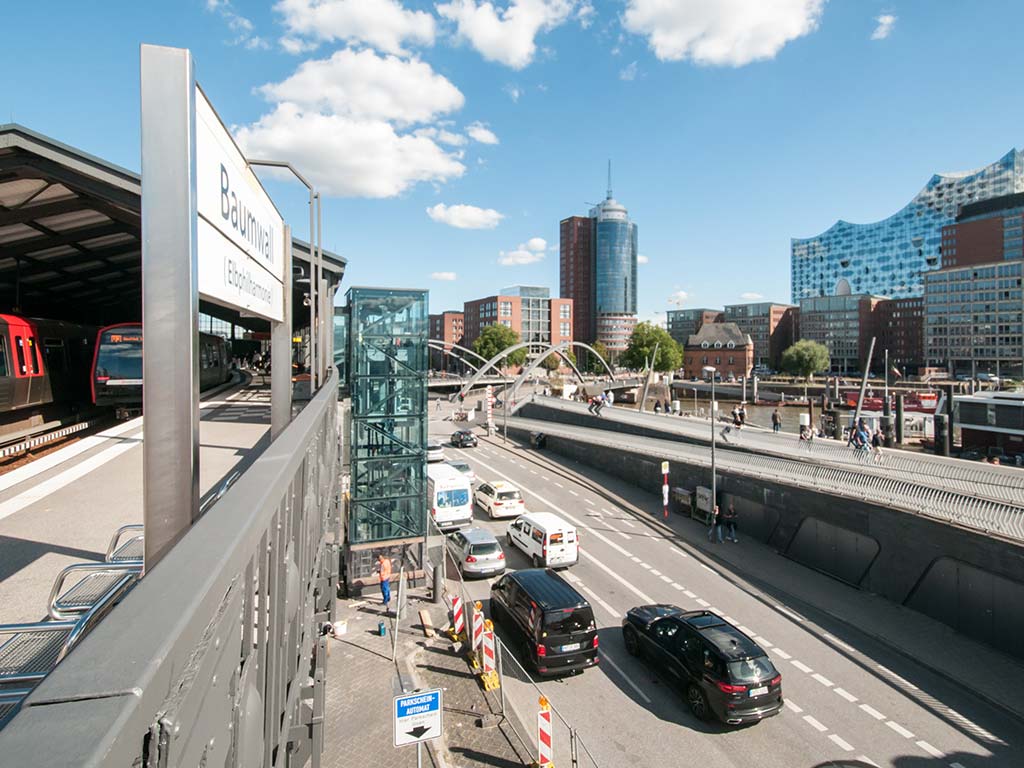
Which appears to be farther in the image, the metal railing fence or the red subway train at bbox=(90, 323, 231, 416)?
the red subway train at bbox=(90, 323, 231, 416)

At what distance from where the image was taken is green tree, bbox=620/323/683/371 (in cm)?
10825

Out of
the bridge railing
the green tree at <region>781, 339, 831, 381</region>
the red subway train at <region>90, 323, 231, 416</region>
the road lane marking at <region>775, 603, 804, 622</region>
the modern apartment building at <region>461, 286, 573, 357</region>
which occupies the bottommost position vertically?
the road lane marking at <region>775, 603, 804, 622</region>

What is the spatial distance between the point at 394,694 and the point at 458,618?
14.8 ft

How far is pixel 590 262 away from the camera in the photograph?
168250mm

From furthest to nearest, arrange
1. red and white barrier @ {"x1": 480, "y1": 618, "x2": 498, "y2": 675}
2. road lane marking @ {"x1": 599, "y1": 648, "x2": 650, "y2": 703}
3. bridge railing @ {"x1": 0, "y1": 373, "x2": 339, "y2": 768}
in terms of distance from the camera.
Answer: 1. red and white barrier @ {"x1": 480, "y1": 618, "x2": 498, "y2": 675}
2. road lane marking @ {"x1": 599, "y1": 648, "x2": 650, "y2": 703}
3. bridge railing @ {"x1": 0, "y1": 373, "x2": 339, "y2": 768}

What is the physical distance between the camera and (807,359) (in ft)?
348

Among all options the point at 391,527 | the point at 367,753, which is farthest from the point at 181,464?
the point at 391,527

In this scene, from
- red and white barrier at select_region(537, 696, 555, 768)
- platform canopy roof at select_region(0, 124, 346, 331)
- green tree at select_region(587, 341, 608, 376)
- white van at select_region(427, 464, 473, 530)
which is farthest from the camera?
green tree at select_region(587, 341, 608, 376)

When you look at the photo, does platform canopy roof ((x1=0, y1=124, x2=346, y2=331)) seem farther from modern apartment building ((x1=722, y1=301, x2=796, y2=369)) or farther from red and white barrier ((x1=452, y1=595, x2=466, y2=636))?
modern apartment building ((x1=722, y1=301, x2=796, y2=369))

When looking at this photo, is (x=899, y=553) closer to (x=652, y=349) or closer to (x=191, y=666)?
(x=191, y=666)

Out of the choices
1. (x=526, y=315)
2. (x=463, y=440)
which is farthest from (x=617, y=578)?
(x=526, y=315)

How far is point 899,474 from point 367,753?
1558cm

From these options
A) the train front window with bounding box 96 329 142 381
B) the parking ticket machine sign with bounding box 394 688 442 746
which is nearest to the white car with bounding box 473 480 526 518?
the train front window with bounding box 96 329 142 381

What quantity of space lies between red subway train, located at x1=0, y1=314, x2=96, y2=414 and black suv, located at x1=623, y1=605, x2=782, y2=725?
14.0m
